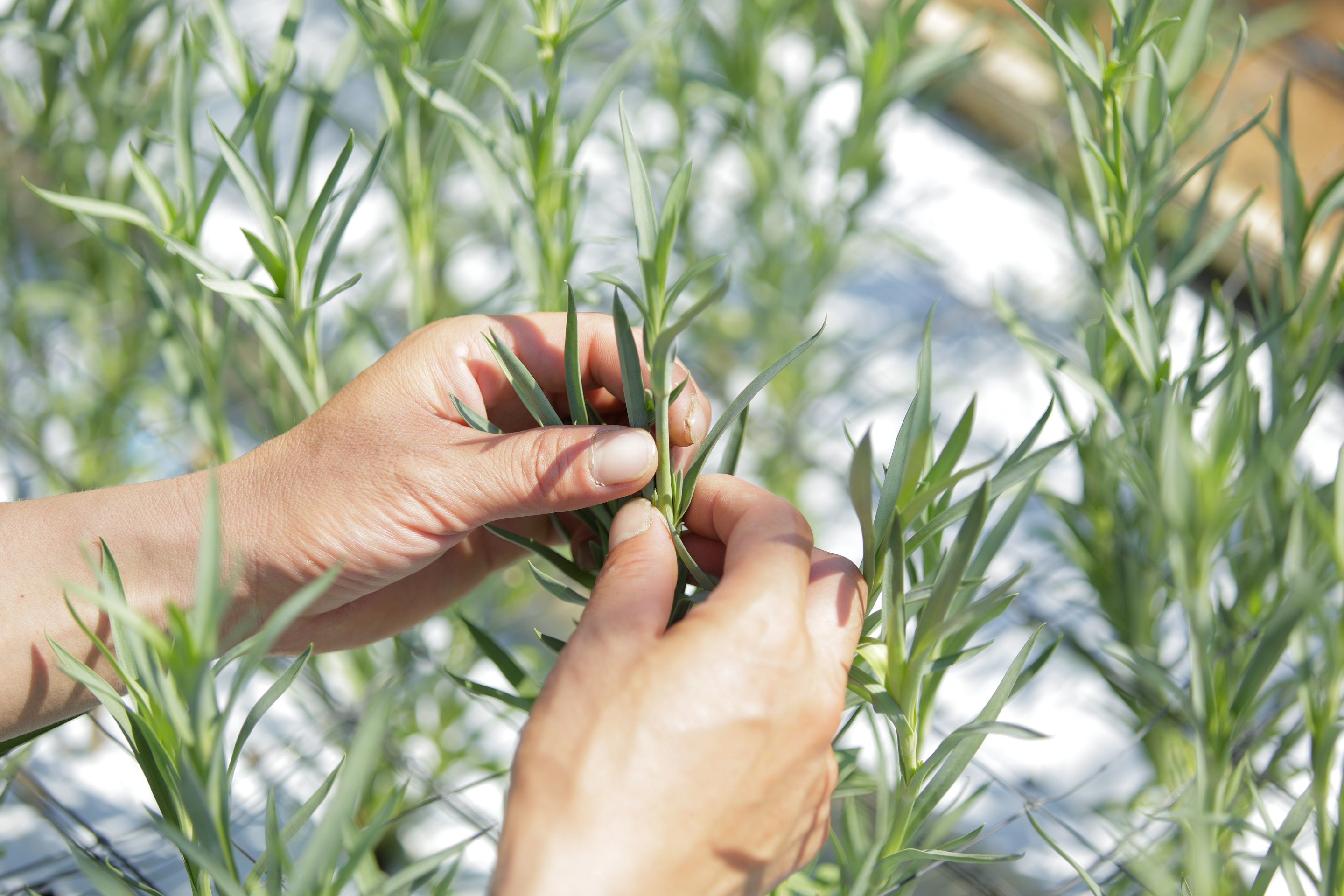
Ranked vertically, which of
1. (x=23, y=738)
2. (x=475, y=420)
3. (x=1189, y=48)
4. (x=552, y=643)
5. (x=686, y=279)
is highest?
(x=1189, y=48)

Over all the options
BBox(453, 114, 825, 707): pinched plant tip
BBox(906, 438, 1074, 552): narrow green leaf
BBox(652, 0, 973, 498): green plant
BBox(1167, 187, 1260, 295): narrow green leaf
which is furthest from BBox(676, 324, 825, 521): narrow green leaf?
BBox(652, 0, 973, 498): green plant

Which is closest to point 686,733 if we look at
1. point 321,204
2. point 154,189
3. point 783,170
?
point 321,204

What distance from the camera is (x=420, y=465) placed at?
0.53 metres

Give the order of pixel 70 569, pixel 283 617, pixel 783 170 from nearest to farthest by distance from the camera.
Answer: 1. pixel 283 617
2. pixel 70 569
3. pixel 783 170

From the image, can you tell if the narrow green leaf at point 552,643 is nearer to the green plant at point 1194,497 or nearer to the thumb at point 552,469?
the thumb at point 552,469

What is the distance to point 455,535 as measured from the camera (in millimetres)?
555

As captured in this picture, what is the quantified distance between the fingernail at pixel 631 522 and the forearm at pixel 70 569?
0.25m

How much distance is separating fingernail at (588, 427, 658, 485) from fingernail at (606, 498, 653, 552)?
2 cm

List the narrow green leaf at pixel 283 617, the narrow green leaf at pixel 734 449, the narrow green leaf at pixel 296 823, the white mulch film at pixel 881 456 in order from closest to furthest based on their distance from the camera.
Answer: the narrow green leaf at pixel 283 617, the narrow green leaf at pixel 296 823, the narrow green leaf at pixel 734 449, the white mulch film at pixel 881 456

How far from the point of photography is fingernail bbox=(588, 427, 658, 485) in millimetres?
484

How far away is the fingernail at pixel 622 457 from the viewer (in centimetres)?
48

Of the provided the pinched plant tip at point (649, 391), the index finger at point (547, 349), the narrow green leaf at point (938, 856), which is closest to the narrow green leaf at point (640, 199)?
the pinched plant tip at point (649, 391)

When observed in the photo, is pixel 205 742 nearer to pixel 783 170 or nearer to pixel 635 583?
pixel 635 583

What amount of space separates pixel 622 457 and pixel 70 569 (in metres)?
0.33
